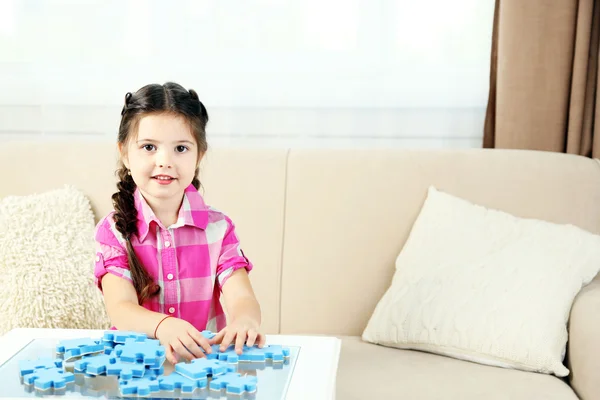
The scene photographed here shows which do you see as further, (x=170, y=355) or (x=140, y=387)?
(x=170, y=355)

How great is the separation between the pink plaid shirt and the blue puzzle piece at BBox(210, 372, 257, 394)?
0.54 meters

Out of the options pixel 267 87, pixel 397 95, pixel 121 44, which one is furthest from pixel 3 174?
pixel 397 95

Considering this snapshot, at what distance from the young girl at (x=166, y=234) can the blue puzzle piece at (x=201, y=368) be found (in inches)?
11.2

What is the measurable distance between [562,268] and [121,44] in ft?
5.27

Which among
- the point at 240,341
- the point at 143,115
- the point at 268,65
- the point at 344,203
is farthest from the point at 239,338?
the point at 268,65

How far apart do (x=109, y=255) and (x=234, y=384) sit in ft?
2.01

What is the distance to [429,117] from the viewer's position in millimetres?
2576

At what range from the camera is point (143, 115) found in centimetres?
155

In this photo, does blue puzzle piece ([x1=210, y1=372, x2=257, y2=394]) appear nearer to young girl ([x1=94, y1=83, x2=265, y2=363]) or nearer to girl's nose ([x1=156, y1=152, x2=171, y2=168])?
young girl ([x1=94, y1=83, x2=265, y2=363])

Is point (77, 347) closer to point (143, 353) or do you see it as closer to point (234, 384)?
point (143, 353)

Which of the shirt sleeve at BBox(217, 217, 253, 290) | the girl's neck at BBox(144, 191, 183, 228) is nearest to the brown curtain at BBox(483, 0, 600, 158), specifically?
the shirt sleeve at BBox(217, 217, 253, 290)

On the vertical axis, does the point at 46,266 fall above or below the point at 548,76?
below

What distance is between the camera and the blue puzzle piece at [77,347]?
3.89 ft

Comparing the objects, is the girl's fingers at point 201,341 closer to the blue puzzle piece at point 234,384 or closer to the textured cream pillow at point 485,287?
the blue puzzle piece at point 234,384
